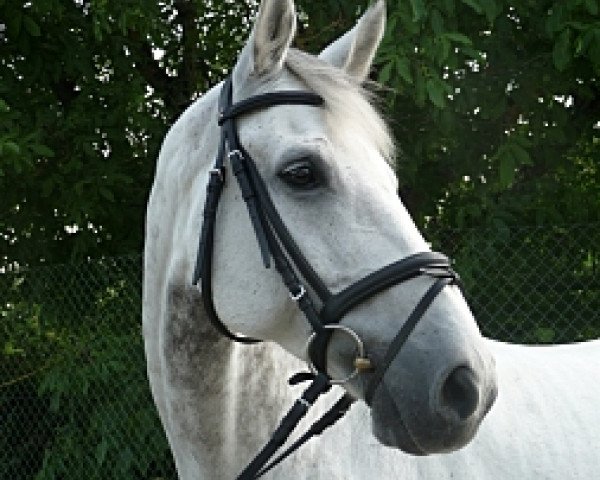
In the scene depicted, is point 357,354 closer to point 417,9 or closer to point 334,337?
point 334,337

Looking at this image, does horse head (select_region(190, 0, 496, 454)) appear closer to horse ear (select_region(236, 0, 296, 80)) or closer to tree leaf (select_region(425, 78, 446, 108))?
horse ear (select_region(236, 0, 296, 80))

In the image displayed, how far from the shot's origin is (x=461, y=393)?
5.66 feet

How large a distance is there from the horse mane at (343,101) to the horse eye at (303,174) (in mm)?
114

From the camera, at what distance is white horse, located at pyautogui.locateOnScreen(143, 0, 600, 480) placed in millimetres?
1764

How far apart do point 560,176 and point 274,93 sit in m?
3.32

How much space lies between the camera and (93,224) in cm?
543

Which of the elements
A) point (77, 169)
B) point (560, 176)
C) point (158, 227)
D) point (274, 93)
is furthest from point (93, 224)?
point (274, 93)

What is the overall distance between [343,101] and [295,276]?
0.42 meters

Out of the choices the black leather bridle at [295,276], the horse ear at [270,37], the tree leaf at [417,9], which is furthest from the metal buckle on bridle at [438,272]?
the tree leaf at [417,9]

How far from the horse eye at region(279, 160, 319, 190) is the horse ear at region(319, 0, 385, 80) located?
1.36ft

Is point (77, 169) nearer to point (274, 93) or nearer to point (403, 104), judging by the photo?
point (403, 104)

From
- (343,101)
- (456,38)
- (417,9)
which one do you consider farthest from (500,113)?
(343,101)

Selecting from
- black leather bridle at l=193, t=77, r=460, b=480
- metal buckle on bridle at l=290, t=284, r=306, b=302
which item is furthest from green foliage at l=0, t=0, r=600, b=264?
metal buckle on bridle at l=290, t=284, r=306, b=302

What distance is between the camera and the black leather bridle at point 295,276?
1.79 meters
